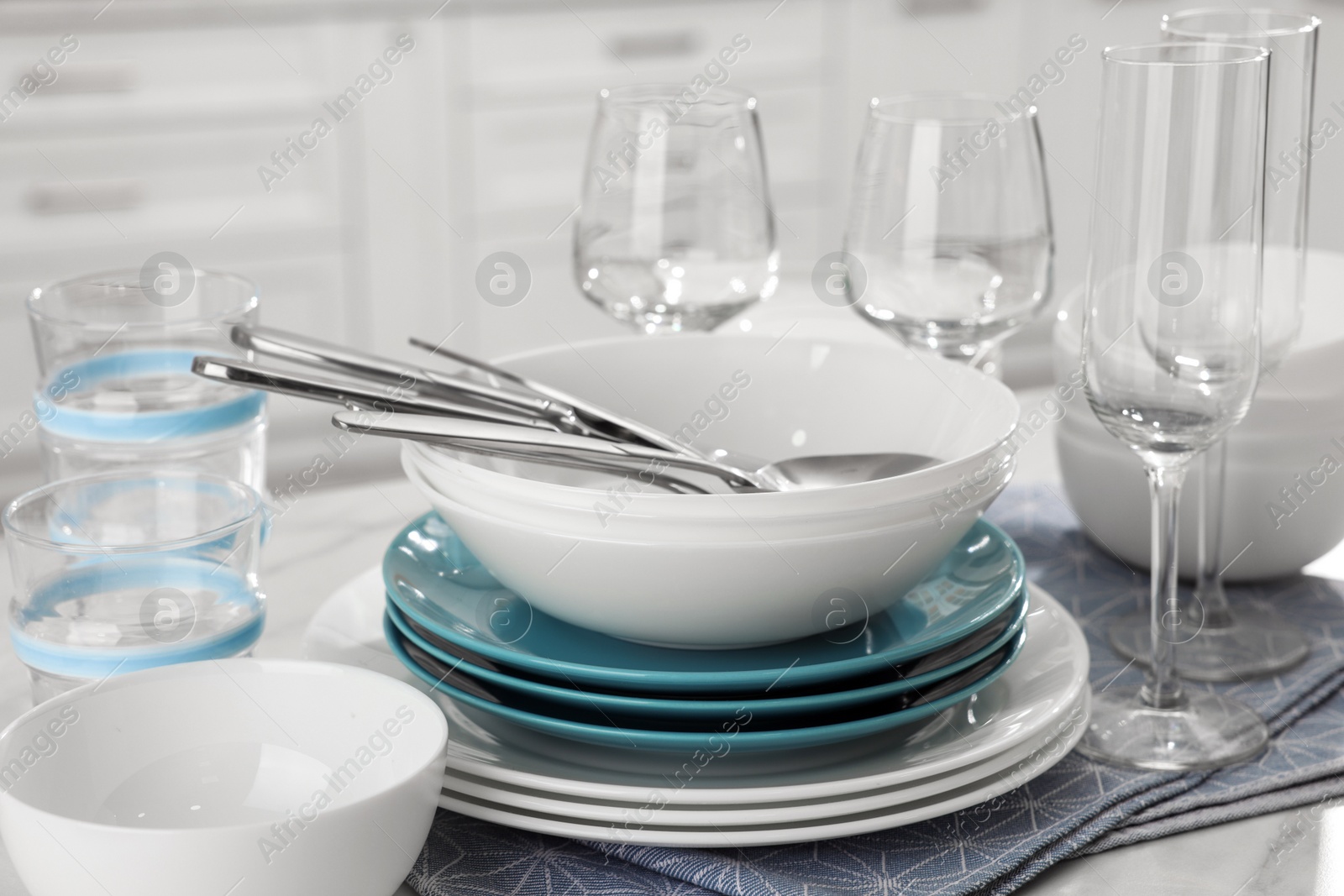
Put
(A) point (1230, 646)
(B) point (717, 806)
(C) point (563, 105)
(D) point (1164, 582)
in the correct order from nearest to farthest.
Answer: (B) point (717, 806), (D) point (1164, 582), (A) point (1230, 646), (C) point (563, 105)

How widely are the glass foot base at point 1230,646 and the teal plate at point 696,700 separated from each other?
5.7 inches

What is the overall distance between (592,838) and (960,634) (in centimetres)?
17

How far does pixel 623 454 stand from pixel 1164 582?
0.25 meters

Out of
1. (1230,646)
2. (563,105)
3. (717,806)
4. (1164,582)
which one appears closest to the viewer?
(717,806)

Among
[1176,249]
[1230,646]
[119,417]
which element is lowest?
[1230,646]

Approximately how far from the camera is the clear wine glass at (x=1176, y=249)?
52 centimetres

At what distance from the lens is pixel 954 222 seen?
2.37 feet

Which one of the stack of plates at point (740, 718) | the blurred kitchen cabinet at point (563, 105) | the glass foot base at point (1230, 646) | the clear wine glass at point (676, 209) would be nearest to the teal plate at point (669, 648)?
the stack of plates at point (740, 718)

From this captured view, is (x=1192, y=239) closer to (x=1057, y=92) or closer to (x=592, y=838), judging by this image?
(x=592, y=838)

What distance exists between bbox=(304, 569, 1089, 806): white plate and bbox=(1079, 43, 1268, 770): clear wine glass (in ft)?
0.16

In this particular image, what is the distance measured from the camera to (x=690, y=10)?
2375mm

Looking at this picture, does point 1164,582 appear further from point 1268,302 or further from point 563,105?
point 563,105

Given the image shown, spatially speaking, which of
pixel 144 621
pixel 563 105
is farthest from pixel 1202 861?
pixel 563 105

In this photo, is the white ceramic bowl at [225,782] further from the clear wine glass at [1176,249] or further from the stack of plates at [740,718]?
the clear wine glass at [1176,249]
